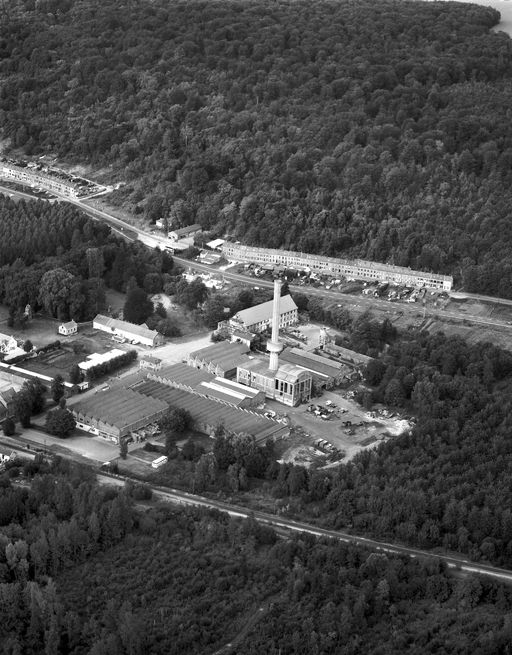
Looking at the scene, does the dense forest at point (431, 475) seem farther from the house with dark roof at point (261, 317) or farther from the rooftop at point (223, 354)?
the house with dark roof at point (261, 317)

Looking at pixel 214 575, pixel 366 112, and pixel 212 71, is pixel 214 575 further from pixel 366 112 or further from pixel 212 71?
pixel 212 71

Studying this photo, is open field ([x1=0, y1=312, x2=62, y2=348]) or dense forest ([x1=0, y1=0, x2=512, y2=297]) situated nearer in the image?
open field ([x1=0, y1=312, x2=62, y2=348])

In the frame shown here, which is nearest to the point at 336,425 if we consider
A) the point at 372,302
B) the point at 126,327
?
the point at 126,327

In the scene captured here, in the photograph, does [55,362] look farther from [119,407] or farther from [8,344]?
[119,407]

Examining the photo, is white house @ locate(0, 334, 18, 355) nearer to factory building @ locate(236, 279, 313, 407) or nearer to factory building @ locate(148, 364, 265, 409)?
factory building @ locate(148, 364, 265, 409)

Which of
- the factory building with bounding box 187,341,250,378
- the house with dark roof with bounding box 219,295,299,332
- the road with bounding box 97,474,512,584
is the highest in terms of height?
the house with dark roof with bounding box 219,295,299,332

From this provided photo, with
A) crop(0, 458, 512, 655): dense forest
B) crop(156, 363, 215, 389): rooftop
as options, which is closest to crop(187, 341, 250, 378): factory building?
crop(156, 363, 215, 389): rooftop

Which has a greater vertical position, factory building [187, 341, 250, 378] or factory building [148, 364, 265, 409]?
factory building [187, 341, 250, 378]

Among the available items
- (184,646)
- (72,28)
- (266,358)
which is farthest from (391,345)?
(72,28)
